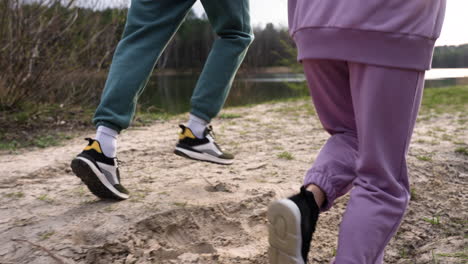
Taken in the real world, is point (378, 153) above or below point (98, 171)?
above

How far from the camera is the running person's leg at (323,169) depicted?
116cm

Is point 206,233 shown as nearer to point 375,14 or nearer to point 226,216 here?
point 226,216

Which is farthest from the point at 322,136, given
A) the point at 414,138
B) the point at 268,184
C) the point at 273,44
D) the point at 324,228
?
the point at 273,44

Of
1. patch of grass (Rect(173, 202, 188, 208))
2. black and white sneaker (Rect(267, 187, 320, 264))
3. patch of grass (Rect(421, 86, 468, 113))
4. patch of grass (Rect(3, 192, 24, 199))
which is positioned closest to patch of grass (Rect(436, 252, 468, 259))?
black and white sneaker (Rect(267, 187, 320, 264))

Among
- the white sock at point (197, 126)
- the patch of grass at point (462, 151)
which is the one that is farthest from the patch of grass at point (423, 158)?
the white sock at point (197, 126)

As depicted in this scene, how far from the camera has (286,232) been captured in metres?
1.15

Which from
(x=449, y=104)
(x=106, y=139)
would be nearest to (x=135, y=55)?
(x=106, y=139)

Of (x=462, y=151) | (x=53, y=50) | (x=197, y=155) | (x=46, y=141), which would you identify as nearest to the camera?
(x=197, y=155)

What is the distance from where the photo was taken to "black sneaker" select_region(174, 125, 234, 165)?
223cm

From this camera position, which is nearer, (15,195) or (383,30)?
(383,30)

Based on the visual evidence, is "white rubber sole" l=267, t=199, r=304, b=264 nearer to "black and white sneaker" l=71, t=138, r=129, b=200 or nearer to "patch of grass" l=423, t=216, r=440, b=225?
→ "black and white sneaker" l=71, t=138, r=129, b=200

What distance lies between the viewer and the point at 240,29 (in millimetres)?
2254

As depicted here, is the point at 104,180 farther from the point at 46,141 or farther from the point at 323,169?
the point at 46,141

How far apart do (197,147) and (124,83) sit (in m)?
0.55
